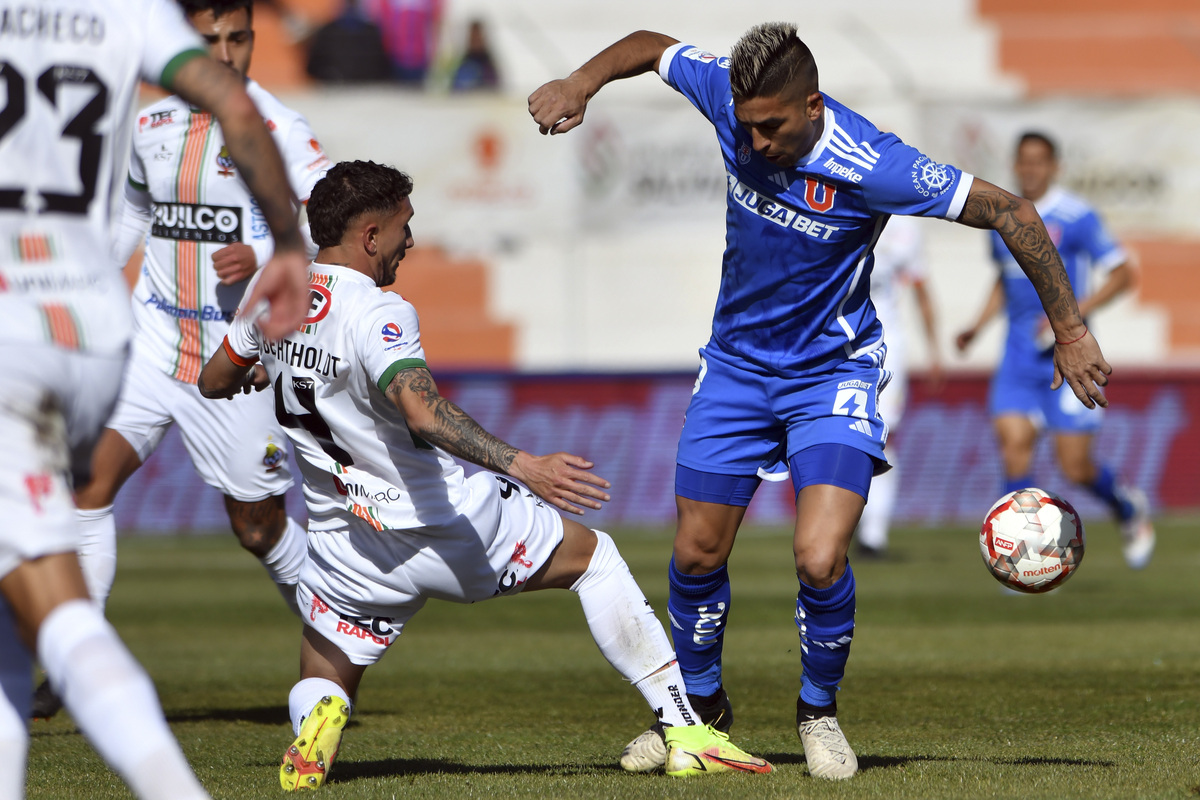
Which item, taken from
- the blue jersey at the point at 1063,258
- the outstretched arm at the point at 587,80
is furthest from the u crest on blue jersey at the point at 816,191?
the blue jersey at the point at 1063,258

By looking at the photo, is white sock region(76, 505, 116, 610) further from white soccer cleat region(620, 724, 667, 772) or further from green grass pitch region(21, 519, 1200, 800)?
white soccer cleat region(620, 724, 667, 772)

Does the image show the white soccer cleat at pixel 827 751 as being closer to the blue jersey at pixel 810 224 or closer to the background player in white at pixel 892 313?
the blue jersey at pixel 810 224

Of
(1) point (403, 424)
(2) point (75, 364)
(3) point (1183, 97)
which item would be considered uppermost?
(3) point (1183, 97)

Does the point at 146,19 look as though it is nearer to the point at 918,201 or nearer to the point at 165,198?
the point at 918,201

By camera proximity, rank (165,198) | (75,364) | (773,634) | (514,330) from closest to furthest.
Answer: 1. (75,364)
2. (165,198)
3. (773,634)
4. (514,330)

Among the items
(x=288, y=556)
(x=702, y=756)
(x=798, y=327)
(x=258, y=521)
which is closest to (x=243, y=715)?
(x=288, y=556)

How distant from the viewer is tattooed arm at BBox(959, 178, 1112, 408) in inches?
187

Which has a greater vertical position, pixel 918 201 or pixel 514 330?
pixel 918 201

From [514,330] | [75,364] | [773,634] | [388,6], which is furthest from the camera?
[388,6]

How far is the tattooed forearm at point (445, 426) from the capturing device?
410 cm

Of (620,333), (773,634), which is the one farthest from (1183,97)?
(773,634)

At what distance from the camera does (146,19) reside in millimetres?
3354

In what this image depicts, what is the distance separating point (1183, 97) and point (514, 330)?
357 inches

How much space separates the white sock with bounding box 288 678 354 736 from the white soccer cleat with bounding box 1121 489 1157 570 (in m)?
7.61
